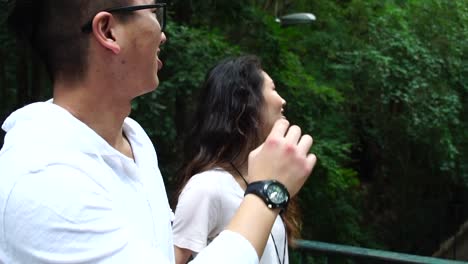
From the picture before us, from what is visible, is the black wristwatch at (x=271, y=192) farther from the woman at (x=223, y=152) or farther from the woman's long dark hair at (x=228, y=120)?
the woman's long dark hair at (x=228, y=120)

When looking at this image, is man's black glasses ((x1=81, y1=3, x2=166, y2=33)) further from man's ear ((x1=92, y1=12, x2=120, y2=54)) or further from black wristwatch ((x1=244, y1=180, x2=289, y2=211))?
black wristwatch ((x1=244, y1=180, x2=289, y2=211))

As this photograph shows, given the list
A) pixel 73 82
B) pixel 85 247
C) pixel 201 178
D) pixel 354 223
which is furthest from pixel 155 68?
pixel 354 223

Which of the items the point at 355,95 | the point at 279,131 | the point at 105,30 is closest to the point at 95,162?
the point at 105,30

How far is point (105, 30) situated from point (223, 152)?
1.25 meters

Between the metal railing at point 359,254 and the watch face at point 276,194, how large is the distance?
169 centimetres

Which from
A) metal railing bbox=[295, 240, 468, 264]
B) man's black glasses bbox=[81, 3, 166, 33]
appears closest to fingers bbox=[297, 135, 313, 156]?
man's black glasses bbox=[81, 3, 166, 33]

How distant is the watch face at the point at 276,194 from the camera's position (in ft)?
4.41

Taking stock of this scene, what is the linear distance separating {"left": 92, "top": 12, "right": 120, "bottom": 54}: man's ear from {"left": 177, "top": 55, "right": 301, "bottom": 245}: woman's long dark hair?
1.18 meters

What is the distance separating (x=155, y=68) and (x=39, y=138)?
316 mm

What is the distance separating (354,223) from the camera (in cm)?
945

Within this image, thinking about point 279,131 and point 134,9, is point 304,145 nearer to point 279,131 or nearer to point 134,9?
point 279,131

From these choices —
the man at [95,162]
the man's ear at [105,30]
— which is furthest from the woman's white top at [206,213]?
the man's ear at [105,30]

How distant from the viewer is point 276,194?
4.44ft

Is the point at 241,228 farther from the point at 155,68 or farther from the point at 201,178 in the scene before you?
the point at 201,178
